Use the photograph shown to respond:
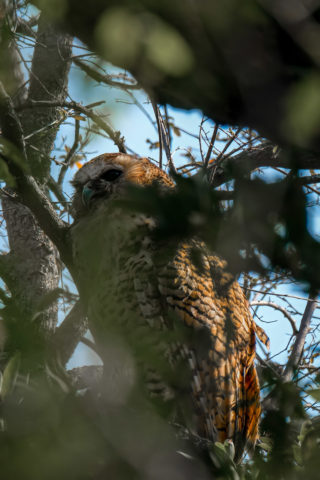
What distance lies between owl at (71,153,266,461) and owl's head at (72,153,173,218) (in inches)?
5.6

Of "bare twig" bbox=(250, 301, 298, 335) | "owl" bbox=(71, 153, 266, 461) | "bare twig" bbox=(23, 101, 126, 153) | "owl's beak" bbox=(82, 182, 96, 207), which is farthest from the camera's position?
"bare twig" bbox=(250, 301, 298, 335)

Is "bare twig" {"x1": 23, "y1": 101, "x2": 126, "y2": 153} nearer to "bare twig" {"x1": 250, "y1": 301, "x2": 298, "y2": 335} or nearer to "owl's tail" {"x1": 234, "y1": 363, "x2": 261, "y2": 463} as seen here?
"bare twig" {"x1": 250, "y1": 301, "x2": 298, "y2": 335}

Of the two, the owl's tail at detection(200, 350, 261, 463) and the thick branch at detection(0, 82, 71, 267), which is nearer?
the thick branch at detection(0, 82, 71, 267)

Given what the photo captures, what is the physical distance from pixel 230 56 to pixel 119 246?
1.82m

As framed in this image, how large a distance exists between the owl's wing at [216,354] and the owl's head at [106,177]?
2.27 feet

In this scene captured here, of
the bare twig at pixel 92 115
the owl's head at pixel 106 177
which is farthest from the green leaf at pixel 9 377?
the owl's head at pixel 106 177

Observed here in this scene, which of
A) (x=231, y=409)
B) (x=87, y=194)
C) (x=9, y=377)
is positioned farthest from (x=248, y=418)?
(x=9, y=377)

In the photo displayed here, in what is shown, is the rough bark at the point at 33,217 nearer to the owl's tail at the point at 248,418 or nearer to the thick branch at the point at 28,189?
the thick branch at the point at 28,189

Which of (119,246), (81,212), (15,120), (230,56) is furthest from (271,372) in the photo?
(81,212)

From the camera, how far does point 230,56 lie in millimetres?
719

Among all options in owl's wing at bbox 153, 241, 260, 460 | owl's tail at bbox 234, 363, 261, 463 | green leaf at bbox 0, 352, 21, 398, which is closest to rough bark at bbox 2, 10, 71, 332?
owl's wing at bbox 153, 241, 260, 460

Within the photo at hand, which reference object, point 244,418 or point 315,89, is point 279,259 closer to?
point 315,89

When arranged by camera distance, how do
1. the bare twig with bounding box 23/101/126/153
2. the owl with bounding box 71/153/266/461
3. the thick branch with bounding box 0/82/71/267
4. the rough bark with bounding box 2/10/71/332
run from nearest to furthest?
the thick branch with bounding box 0/82/71/267, the owl with bounding box 71/153/266/461, the bare twig with bounding box 23/101/126/153, the rough bark with bounding box 2/10/71/332

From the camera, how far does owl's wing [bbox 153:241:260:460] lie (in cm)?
207
